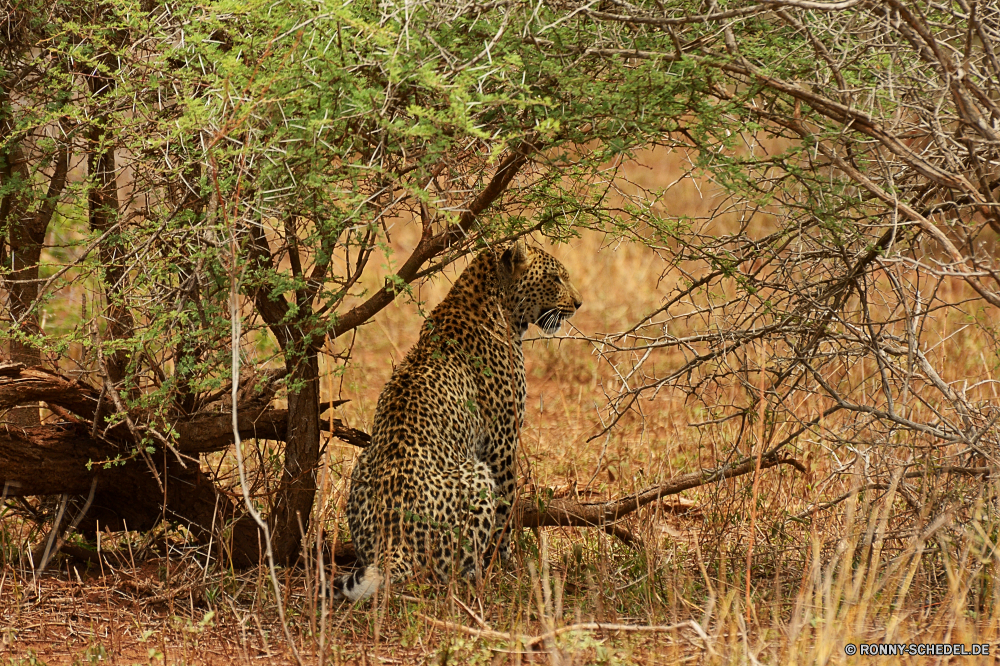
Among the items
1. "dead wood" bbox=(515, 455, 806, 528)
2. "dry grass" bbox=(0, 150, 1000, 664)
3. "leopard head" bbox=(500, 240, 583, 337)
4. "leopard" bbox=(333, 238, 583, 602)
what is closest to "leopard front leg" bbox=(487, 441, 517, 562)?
"leopard" bbox=(333, 238, 583, 602)

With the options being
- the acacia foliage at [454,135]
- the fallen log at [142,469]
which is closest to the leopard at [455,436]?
the fallen log at [142,469]

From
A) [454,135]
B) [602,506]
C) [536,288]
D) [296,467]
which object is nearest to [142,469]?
[296,467]

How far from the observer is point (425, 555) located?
17.2 ft

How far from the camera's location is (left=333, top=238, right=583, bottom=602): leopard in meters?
5.25

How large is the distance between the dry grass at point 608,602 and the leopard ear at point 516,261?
4.67 feet

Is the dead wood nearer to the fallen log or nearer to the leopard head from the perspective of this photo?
the fallen log

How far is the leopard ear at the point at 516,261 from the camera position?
21.6ft

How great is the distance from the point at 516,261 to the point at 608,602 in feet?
7.97

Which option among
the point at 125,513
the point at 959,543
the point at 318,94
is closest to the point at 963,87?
the point at 959,543

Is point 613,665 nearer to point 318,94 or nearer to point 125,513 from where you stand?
point 318,94

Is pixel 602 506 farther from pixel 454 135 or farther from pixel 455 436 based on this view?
Result: pixel 454 135

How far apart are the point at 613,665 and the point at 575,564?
5.09 ft

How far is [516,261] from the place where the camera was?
663 cm

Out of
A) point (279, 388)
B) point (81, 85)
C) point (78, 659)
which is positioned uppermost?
point (81, 85)
